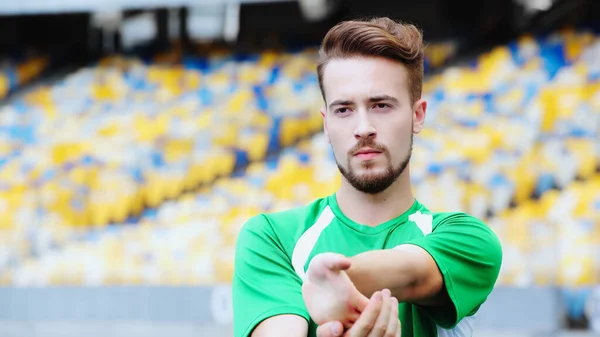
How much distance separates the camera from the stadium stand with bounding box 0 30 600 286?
819cm

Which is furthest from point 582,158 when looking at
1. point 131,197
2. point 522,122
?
point 131,197

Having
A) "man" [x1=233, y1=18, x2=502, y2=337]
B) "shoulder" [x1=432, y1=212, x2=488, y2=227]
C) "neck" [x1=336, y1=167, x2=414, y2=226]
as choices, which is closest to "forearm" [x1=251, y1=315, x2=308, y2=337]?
"man" [x1=233, y1=18, x2=502, y2=337]

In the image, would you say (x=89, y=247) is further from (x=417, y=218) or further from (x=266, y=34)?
(x=417, y=218)

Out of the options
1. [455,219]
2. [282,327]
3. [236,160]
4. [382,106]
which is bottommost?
[236,160]

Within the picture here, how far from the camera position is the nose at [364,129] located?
76.8 inches

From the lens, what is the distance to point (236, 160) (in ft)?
35.3

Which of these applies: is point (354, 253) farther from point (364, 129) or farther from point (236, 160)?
point (236, 160)

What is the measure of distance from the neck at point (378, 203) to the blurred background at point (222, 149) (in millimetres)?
5471

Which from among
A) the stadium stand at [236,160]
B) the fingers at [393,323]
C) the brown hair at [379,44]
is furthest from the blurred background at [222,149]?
the fingers at [393,323]

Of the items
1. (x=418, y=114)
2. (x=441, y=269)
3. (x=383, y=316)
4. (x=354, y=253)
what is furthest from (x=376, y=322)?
(x=418, y=114)

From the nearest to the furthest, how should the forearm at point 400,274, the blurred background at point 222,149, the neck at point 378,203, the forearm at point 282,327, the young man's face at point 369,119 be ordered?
the forearm at point 400,274, the forearm at point 282,327, the young man's face at point 369,119, the neck at point 378,203, the blurred background at point 222,149

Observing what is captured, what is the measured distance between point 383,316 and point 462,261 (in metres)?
0.42

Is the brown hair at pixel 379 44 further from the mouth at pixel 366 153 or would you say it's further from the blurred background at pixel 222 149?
the blurred background at pixel 222 149

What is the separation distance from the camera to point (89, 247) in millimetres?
8445
